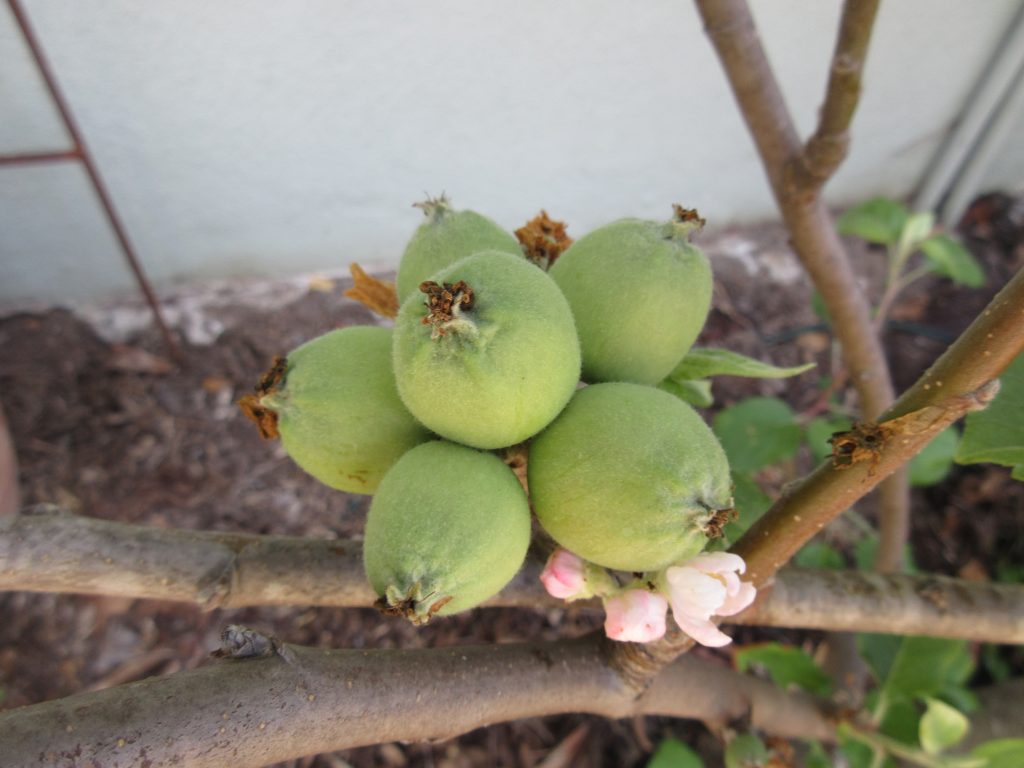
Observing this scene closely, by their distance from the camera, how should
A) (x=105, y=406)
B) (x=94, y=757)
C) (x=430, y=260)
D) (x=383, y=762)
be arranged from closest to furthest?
(x=94, y=757)
(x=430, y=260)
(x=383, y=762)
(x=105, y=406)

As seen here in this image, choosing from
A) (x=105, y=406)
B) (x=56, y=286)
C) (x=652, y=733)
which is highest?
(x=56, y=286)

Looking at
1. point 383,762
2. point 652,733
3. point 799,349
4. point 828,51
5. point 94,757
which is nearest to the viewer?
point 94,757

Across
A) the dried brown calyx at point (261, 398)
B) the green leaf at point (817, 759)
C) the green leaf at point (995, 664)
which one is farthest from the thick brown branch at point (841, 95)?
the green leaf at point (995, 664)

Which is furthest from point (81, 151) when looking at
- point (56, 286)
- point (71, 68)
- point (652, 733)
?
point (652, 733)

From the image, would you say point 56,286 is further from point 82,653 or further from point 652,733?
point 652,733

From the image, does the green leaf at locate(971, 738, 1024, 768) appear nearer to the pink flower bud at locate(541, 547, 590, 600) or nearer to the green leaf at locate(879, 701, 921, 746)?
the green leaf at locate(879, 701, 921, 746)

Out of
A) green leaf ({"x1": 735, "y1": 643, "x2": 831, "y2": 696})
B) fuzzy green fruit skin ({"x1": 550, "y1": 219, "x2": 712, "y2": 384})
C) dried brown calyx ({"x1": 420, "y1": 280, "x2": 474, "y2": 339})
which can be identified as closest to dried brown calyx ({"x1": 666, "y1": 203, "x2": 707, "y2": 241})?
fuzzy green fruit skin ({"x1": 550, "y1": 219, "x2": 712, "y2": 384})

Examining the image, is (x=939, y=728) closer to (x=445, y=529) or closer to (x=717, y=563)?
(x=717, y=563)
